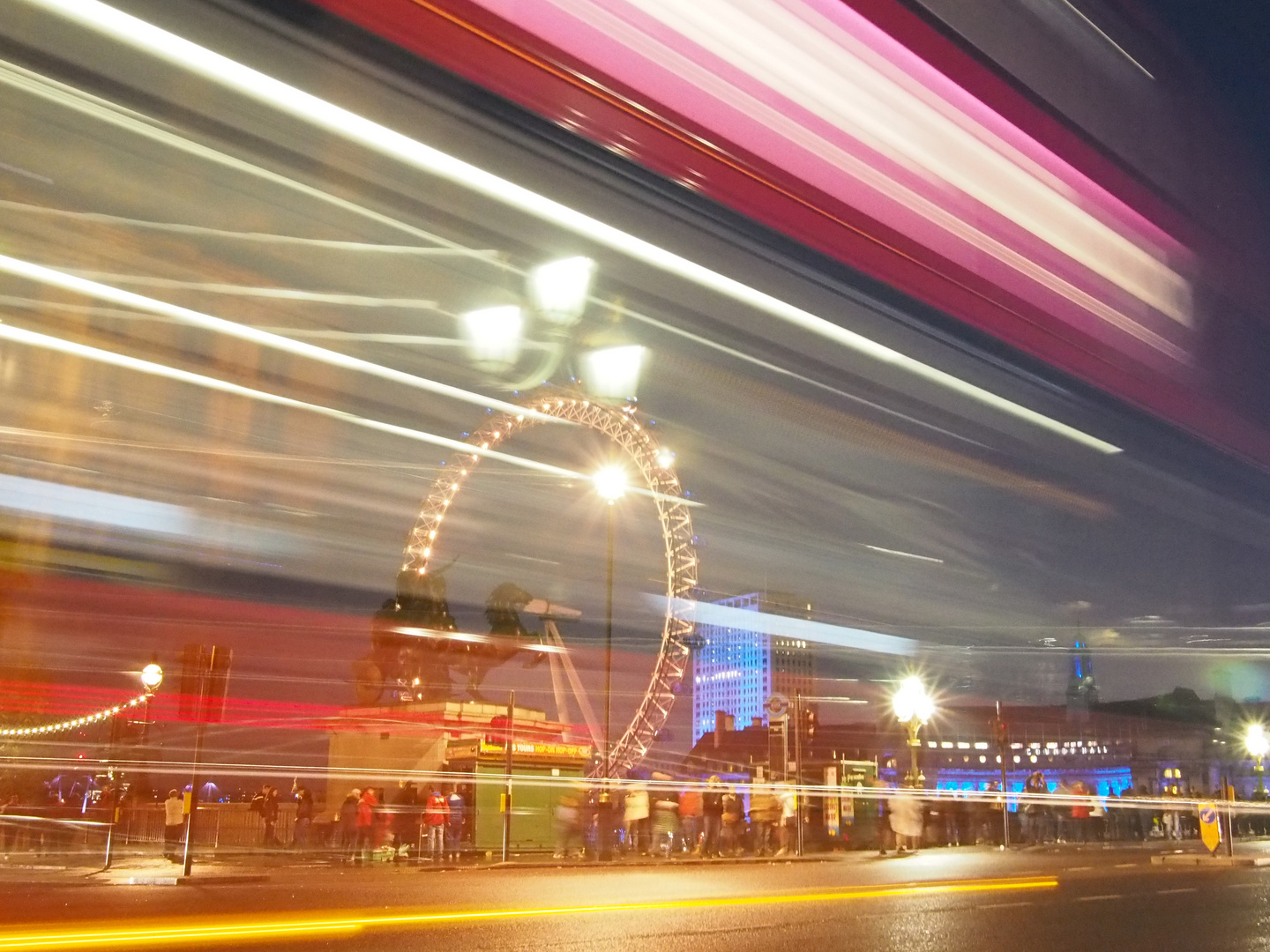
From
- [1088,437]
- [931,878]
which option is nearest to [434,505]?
[1088,437]

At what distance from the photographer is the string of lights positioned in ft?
46.2

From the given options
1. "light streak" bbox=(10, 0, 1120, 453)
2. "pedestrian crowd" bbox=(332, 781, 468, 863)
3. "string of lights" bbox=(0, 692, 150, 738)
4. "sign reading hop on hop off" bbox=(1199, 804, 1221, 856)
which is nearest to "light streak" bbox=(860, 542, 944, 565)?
"light streak" bbox=(10, 0, 1120, 453)

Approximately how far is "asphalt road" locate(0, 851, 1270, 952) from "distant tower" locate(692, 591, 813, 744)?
14.7ft

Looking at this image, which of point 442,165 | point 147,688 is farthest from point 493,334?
point 147,688

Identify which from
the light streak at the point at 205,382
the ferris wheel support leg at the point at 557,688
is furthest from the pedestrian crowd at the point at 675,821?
the light streak at the point at 205,382

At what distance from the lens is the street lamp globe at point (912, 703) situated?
23.1 metres

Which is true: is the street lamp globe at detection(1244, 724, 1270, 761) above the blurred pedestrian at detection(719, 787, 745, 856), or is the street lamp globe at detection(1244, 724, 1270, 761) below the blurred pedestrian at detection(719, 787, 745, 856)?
above

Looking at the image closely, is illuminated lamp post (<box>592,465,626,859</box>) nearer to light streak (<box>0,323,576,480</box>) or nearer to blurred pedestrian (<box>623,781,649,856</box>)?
blurred pedestrian (<box>623,781,649,856</box>)

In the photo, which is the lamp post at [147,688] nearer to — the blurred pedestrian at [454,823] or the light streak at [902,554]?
the blurred pedestrian at [454,823]

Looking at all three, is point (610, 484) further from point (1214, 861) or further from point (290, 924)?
point (290, 924)

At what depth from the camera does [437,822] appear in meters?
18.0

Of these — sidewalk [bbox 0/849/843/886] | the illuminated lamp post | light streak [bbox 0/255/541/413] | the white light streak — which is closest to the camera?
light streak [bbox 0/255/541/413]

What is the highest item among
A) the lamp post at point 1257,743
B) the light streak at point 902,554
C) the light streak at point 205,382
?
the light streak at point 205,382

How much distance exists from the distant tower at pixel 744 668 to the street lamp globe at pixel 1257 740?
367 inches
